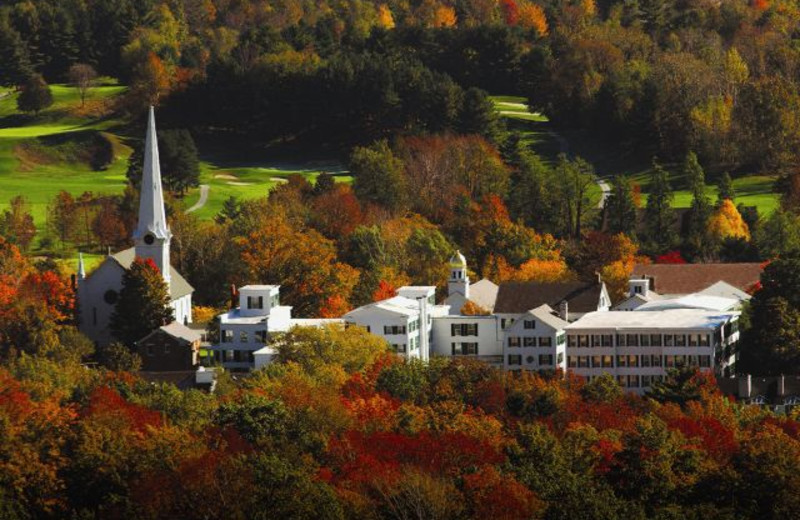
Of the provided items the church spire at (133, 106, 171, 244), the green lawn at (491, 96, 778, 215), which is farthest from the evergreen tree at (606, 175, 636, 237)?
the church spire at (133, 106, 171, 244)

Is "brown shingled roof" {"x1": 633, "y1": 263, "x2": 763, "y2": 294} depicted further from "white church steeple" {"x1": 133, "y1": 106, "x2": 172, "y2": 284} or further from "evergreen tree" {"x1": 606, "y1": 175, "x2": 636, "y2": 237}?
"white church steeple" {"x1": 133, "y1": 106, "x2": 172, "y2": 284}

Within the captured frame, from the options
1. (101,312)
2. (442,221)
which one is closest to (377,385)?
(101,312)

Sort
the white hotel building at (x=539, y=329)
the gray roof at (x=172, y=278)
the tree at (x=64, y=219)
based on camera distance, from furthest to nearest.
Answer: the tree at (x=64, y=219) → the gray roof at (x=172, y=278) → the white hotel building at (x=539, y=329)

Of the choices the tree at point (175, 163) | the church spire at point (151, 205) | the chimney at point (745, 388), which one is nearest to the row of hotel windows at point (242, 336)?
the church spire at point (151, 205)

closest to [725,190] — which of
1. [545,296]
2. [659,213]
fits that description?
[659,213]

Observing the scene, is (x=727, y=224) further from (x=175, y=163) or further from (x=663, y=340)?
(x=175, y=163)

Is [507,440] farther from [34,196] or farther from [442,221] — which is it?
[34,196]

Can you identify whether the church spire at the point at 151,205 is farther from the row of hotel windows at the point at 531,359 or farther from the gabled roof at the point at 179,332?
the row of hotel windows at the point at 531,359
